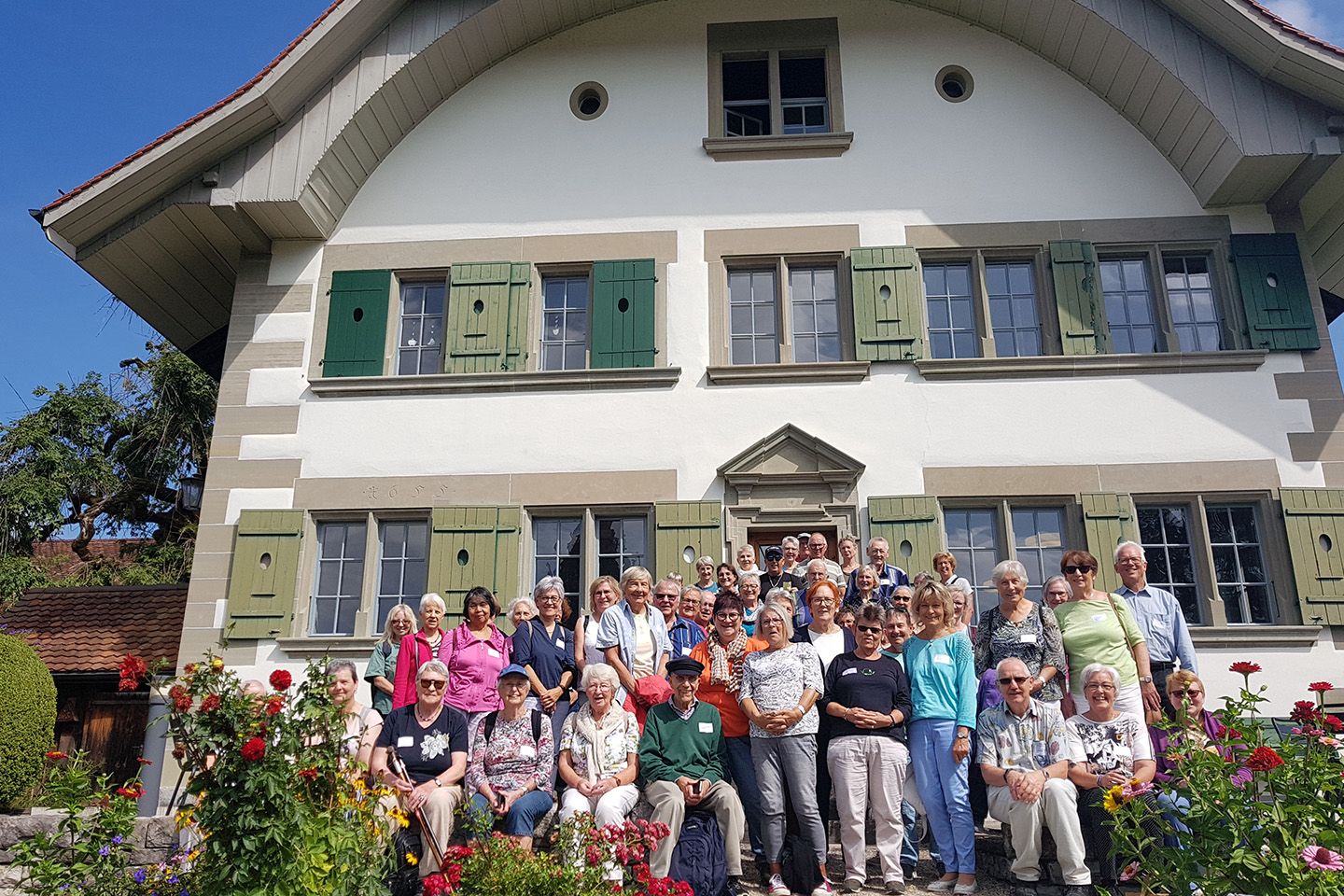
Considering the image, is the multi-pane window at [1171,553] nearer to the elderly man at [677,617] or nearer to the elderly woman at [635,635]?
the elderly man at [677,617]

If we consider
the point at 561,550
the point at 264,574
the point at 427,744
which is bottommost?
the point at 427,744

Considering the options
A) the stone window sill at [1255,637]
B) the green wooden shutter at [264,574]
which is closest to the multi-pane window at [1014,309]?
the stone window sill at [1255,637]

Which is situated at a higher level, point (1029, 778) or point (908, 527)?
point (908, 527)

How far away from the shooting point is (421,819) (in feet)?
18.1

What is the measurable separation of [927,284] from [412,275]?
5.05 m

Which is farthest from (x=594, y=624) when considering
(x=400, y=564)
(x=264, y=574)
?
(x=264, y=574)

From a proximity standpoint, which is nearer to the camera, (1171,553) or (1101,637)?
(1101,637)

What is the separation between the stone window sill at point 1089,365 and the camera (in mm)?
9906

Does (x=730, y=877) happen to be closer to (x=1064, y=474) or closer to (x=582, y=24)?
(x=1064, y=474)

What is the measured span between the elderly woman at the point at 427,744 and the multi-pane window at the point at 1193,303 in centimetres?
756

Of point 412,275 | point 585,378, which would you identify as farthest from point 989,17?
point 412,275

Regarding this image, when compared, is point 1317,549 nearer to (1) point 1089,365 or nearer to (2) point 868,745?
(1) point 1089,365

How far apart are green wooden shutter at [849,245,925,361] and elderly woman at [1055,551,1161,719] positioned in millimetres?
4019

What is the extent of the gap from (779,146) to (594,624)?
5637mm
